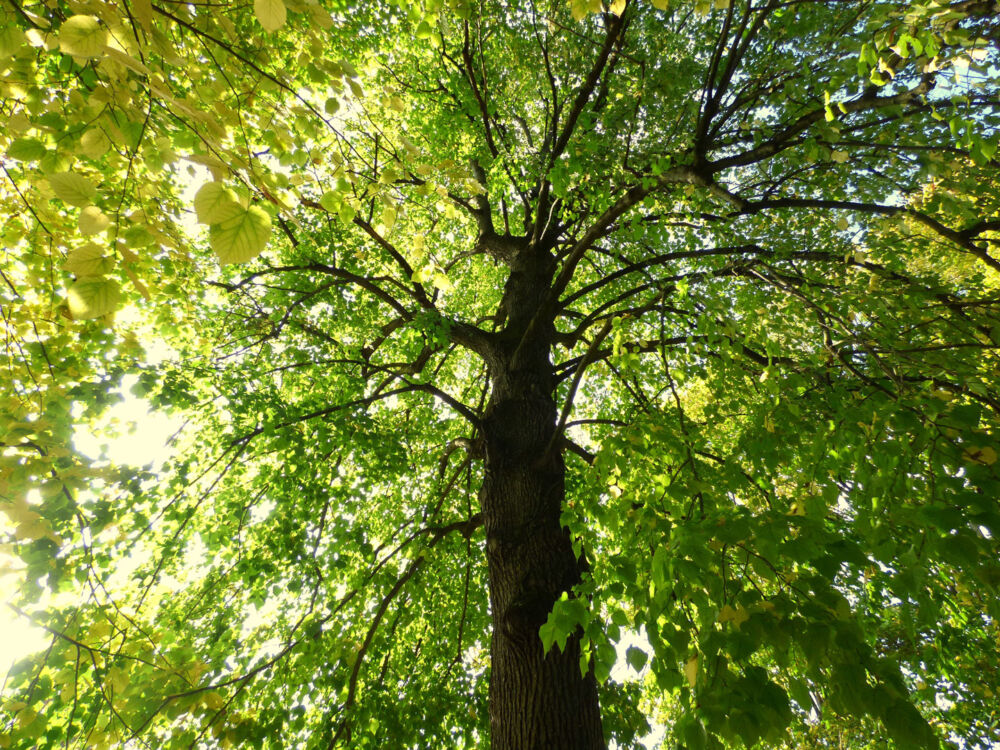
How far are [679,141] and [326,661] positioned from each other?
5736 millimetres

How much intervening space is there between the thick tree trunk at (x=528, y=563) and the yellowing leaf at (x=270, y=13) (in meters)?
2.67

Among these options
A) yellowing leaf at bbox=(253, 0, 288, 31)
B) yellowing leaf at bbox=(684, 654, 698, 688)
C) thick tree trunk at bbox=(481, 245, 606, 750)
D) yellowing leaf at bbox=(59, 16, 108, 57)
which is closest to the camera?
yellowing leaf at bbox=(59, 16, 108, 57)

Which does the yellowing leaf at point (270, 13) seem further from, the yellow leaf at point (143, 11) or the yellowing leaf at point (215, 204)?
the yellowing leaf at point (215, 204)

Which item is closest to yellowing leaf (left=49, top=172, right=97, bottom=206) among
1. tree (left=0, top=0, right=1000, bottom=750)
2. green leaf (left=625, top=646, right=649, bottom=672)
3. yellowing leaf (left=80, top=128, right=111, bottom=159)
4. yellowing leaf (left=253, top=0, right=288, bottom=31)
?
tree (left=0, top=0, right=1000, bottom=750)

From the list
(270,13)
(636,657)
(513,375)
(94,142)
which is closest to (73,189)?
(94,142)

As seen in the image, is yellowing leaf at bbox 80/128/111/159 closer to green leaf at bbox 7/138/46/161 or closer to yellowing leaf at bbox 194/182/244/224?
green leaf at bbox 7/138/46/161

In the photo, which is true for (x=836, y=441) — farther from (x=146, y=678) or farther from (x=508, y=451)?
(x=146, y=678)

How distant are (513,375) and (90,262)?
344cm

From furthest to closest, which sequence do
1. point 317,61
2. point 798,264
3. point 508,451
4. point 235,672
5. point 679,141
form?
point 798,264, point 679,141, point 508,451, point 235,672, point 317,61

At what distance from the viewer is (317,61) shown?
6.32 feet

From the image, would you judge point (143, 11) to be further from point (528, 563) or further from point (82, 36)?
point (528, 563)

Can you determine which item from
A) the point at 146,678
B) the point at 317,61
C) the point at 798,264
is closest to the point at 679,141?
the point at 798,264

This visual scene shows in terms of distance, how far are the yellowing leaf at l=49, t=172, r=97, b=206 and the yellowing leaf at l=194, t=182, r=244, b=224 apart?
450mm

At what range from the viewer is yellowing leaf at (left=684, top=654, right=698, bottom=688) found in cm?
147
